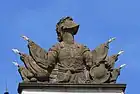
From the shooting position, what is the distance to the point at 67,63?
40.0m

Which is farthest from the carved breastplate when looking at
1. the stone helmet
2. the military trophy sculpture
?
the stone helmet

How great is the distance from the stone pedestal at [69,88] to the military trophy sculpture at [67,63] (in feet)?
1.06

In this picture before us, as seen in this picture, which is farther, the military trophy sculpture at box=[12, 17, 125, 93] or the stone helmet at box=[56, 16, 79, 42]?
the stone helmet at box=[56, 16, 79, 42]

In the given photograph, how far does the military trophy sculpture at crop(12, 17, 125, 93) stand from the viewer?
3947 cm

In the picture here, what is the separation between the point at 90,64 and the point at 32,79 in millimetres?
2679

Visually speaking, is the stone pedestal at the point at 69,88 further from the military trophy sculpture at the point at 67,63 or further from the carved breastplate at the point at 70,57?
the carved breastplate at the point at 70,57

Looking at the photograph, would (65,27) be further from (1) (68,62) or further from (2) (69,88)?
(2) (69,88)

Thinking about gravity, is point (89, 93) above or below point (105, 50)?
below

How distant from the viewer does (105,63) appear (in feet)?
132

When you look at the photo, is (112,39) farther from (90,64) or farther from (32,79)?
(32,79)

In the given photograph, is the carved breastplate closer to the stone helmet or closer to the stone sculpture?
the stone sculpture

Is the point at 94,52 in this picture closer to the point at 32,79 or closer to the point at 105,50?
the point at 105,50

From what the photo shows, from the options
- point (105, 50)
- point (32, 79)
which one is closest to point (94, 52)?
point (105, 50)

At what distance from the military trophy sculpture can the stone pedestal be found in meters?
0.32
